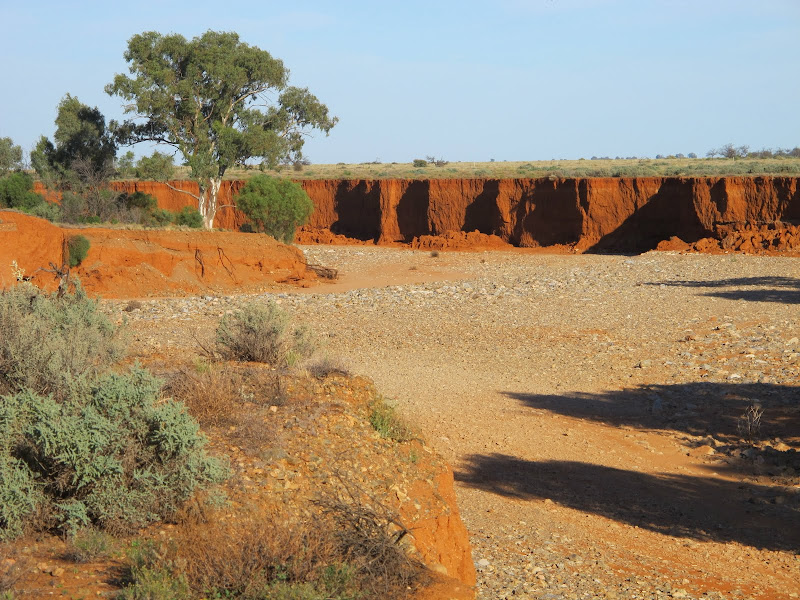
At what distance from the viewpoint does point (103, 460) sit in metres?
4.18

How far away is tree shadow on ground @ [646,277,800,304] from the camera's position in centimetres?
1800

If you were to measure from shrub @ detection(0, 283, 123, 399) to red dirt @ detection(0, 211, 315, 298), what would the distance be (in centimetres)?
1142

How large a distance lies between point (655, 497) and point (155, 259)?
16.2 m

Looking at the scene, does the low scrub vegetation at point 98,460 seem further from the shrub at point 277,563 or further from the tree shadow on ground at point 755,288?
the tree shadow on ground at point 755,288

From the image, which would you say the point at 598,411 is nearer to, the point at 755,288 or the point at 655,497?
the point at 655,497

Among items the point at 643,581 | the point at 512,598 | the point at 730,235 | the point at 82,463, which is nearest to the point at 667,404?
the point at 643,581

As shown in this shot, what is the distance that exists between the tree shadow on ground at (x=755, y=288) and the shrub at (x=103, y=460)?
1602 cm

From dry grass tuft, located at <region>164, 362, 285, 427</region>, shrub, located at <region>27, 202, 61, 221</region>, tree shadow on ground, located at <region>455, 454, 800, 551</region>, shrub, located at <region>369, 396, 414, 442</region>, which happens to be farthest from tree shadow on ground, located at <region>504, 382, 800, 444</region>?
shrub, located at <region>27, 202, 61, 221</region>

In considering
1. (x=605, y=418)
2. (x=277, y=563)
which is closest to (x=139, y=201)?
(x=605, y=418)

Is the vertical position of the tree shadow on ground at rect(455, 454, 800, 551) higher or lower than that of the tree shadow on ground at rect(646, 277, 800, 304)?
lower

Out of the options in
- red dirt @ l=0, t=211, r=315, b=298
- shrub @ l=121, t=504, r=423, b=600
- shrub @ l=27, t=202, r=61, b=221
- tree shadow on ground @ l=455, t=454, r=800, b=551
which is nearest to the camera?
shrub @ l=121, t=504, r=423, b=600

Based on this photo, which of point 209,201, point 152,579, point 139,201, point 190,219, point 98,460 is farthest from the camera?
point 139,201

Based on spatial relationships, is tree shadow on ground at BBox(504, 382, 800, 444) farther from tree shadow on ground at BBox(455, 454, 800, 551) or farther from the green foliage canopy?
the green foliage canopy

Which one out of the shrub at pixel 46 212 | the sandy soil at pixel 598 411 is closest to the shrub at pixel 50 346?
the sandy soil at pixel 598 411
